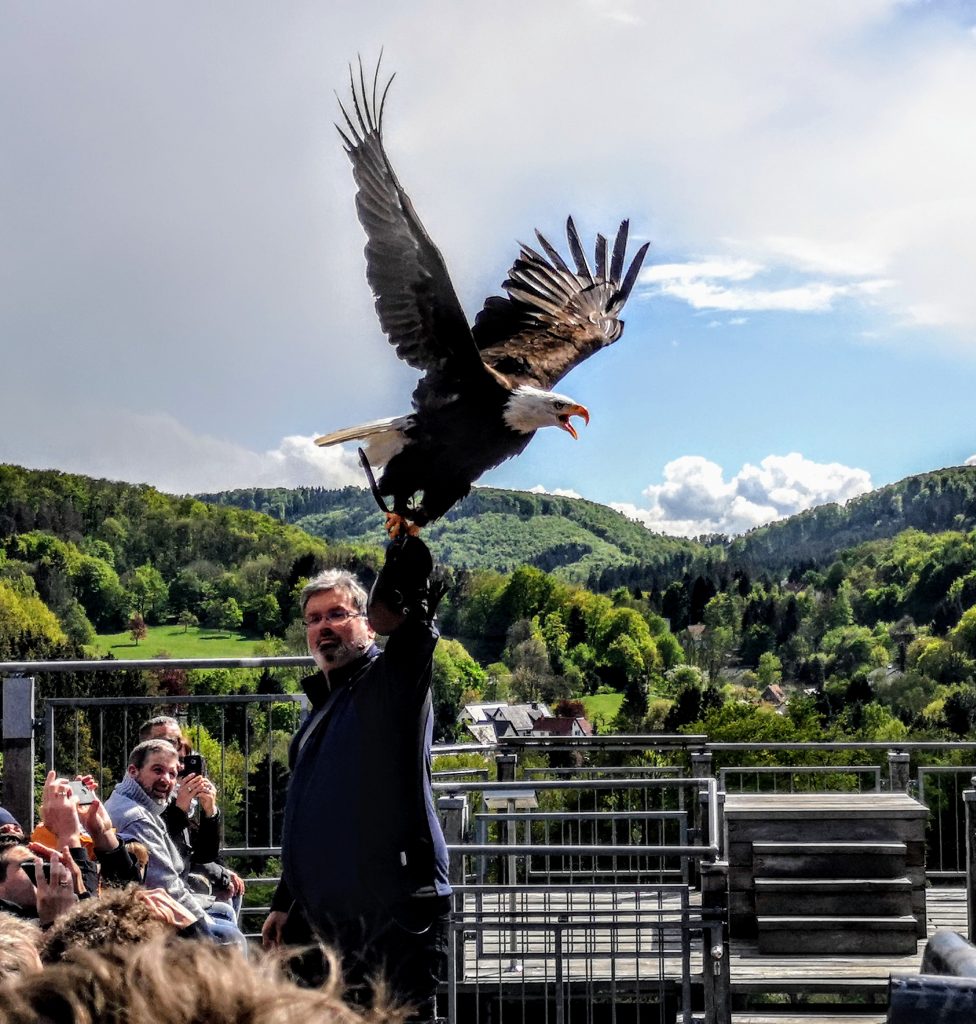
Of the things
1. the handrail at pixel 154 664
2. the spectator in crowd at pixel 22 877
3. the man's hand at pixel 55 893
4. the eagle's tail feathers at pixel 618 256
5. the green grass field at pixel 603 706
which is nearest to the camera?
the man's hand at pixel 55 893

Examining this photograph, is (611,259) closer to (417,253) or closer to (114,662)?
(417,253)

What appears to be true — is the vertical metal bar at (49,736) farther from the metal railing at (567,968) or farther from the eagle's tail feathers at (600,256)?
the eagle's tail feathers at (600,256)

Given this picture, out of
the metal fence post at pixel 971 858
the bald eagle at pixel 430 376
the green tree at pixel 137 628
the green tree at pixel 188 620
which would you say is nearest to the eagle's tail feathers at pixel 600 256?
the bald eagle at pixel 430 376

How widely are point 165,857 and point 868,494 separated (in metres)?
106

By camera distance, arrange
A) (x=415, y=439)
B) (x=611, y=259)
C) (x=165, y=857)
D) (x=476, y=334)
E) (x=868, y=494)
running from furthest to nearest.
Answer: (x=868, y=494)
(x=611, y=259)
(x=476, y=334)
(x=415, y=439)
(x=165, y=857)

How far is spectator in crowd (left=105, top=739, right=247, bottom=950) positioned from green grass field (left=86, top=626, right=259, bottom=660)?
194 feet

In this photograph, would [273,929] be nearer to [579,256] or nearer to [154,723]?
A: [154,723]

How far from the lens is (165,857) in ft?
13.7

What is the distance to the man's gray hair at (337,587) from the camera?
3.22 meters

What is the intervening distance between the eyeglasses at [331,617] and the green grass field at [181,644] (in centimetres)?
6041

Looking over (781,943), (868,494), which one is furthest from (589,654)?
(781,943)

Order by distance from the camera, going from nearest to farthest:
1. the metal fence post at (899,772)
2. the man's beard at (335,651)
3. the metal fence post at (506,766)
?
the man's beard at (335,651)
the metal fence post at (899,772)
the metal fence post at (506,766)

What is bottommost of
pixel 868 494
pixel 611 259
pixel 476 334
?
pixel 476 334

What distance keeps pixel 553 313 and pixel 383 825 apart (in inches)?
161
